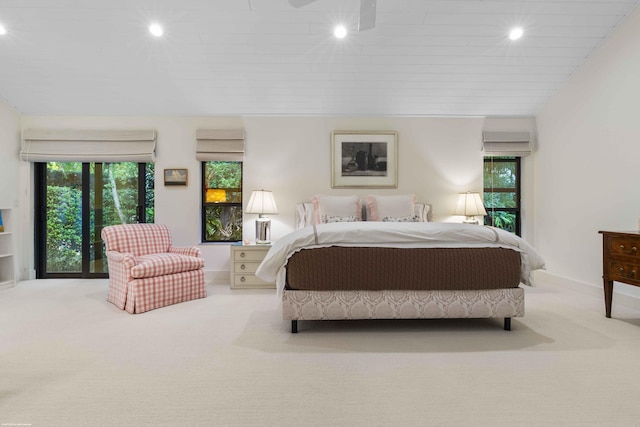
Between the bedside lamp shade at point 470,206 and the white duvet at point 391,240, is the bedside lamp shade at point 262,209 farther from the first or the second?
the bedside lamp shade at point 470,206

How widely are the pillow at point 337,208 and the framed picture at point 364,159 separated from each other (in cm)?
42

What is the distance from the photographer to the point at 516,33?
3596mm

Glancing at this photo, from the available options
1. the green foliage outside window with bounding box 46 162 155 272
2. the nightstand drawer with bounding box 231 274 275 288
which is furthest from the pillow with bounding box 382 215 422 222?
the green foliage outside window with bounding box 46 162 155 272

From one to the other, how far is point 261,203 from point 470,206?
9.05 ft

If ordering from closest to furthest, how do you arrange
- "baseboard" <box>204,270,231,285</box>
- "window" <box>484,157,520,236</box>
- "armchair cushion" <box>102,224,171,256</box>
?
"armchair cushion" <box>102,224,171,256</box> < "baseboard" <box>204,270,231,285</box> < "window" <box>484,157,520,236</box>

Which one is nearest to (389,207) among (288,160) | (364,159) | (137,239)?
(364,159)

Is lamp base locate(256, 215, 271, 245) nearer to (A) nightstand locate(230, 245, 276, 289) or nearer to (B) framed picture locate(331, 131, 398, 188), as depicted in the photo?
(A) nightstand locate(230, 245, 276, 289)

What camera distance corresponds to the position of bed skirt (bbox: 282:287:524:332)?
2713mm

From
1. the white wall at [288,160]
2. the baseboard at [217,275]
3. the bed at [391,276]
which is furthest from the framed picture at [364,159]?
the bed at [391,276]

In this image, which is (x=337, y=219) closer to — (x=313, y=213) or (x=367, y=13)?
(x=313, y=213)

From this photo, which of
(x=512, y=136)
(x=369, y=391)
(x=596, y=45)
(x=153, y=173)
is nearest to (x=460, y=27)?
(x=596, y=45)

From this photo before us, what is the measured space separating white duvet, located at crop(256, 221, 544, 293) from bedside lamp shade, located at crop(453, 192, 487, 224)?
1.86 metres

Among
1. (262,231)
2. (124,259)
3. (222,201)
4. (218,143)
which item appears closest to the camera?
(124,259)

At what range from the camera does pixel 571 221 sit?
4.30 metres
